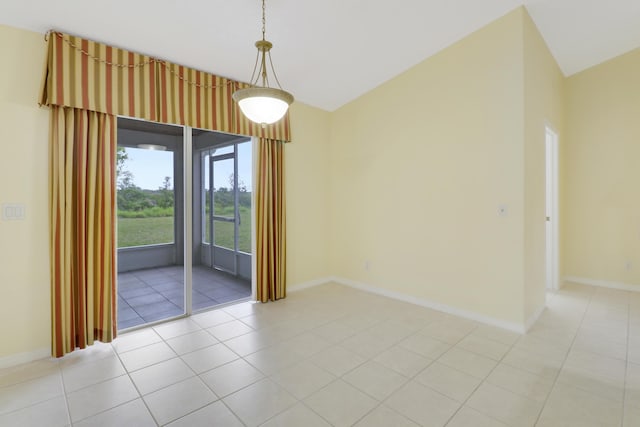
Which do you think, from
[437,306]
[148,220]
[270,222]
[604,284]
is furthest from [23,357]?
[604,284]

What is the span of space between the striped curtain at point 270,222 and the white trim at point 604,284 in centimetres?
443

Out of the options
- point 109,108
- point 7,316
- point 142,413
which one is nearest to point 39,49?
point 109,108

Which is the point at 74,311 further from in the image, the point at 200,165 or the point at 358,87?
the point at 358,87

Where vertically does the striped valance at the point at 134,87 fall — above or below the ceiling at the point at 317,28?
below

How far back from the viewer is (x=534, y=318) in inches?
133

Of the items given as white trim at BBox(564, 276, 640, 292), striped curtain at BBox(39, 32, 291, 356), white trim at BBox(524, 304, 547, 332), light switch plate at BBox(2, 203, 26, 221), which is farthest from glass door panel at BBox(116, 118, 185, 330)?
white trim at BBox(564, 276, 640, 292)

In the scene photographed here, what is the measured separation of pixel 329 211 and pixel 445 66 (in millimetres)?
2558

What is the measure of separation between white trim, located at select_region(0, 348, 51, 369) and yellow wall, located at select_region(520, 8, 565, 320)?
14.3ft

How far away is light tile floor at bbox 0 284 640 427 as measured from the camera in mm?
1962

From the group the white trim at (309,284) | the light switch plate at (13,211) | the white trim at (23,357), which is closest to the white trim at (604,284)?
the white trim at (309,284)

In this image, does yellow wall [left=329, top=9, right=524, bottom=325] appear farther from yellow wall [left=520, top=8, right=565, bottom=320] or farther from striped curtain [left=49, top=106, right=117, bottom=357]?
striped curtain [left=49, top=106, right=117, bottom=357]

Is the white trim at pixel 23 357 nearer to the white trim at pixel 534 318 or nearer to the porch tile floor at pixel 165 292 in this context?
the porch tile floor at pixel 165 292

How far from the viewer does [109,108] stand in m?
2.83

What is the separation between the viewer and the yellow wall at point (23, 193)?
2484 mm
